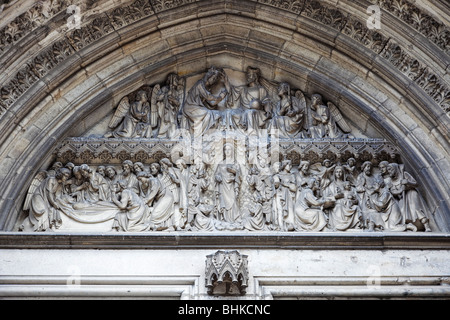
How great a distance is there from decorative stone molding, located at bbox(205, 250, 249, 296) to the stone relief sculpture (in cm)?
67

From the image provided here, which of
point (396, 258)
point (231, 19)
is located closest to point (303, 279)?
point (396, 258)

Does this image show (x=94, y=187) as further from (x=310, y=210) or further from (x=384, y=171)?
(x=384, y=171)

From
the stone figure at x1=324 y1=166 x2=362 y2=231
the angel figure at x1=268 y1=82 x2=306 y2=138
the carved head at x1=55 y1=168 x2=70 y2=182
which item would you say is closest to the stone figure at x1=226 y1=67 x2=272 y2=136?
the angel figure at x1=268 y1=82 x2=306 y2=138

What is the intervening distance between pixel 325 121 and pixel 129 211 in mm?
2936

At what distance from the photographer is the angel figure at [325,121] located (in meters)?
10.8

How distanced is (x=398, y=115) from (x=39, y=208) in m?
4.72

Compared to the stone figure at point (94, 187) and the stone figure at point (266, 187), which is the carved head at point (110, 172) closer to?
the stone figure at point (94, 187)

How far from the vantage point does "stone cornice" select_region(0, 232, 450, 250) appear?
9.43 m

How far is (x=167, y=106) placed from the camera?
11031 mm

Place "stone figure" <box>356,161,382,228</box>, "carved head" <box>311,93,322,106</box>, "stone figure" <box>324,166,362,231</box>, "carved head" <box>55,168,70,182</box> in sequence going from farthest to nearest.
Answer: "carved head" <box>311,93,322,106</box> → "carved head" <box>55,168,70,182</box> → "stone figure" <box>356,161,382,228</box> → "stone figure" <box>324,166,362,231</box>

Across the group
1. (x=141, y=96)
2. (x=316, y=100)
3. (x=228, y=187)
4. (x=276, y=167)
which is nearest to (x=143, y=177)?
(x=228, y=187)

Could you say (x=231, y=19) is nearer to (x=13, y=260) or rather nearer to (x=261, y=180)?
(x=261, y=180)

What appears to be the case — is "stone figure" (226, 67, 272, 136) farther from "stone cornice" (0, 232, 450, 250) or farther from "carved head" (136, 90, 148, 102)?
"stone cornice" (0, 232, 450, 250)

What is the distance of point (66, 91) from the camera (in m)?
10.6
